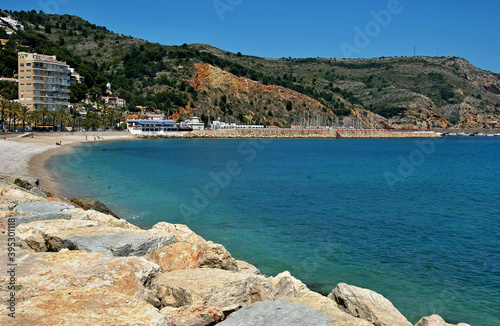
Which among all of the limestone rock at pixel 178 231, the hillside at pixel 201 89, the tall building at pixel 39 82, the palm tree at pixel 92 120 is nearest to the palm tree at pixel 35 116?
the tall building at pixel 39 82

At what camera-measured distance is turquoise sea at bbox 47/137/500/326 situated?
1236 centimetres

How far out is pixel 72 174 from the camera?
120 ft

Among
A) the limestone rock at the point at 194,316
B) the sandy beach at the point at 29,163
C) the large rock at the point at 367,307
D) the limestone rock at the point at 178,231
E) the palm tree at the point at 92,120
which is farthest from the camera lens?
the palm tree at the point at 92,120

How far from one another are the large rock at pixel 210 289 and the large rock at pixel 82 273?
0.34m

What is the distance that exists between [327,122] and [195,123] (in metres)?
58.4

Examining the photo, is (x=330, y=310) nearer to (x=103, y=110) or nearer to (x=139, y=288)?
(x=139, y=288)

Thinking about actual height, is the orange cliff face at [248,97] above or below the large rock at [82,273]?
above

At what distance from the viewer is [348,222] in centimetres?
2055

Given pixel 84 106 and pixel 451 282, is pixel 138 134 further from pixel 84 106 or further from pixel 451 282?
pixel 451 282

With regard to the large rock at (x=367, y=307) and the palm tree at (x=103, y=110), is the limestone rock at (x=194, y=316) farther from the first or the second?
the palm tree at (x=103, y=110)

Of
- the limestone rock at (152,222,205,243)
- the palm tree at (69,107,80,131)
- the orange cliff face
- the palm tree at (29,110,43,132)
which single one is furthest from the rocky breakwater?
the orange cliff face

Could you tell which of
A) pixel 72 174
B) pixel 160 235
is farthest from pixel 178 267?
pixel 72 174

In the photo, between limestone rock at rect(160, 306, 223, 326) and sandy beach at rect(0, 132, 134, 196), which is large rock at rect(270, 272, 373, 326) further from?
sandy beach at rect(0, 132, 134, 196)

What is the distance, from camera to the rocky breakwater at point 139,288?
5242 mm
